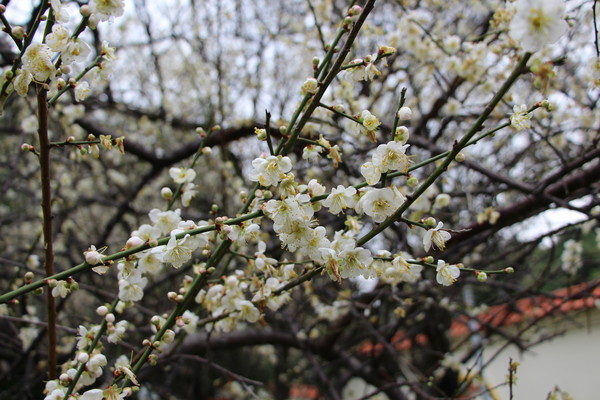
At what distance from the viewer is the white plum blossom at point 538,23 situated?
3.73 ft

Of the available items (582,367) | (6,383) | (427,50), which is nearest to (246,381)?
(6,383)

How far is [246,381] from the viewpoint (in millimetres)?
2209

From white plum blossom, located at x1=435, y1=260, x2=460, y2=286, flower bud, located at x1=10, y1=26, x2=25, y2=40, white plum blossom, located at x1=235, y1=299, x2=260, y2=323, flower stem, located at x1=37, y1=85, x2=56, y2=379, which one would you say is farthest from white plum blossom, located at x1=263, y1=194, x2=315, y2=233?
flower bud, located at x1=10, y1=26, x2=25, y2=40

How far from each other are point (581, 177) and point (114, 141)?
8.25 feet

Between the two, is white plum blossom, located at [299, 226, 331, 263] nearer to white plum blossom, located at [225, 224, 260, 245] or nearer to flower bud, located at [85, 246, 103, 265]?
white plum blossom, located at [225, 224, 260, 245]

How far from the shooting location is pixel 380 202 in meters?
1.35

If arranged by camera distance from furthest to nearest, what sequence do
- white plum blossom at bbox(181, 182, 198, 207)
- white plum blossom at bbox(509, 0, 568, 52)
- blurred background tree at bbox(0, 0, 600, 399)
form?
blurred background tree at bbox(0, 0, 600, 399), white plum blossom at bbox(181, 182, 198, 207), white plum blossom at bbox(509, 0, 568, 52)

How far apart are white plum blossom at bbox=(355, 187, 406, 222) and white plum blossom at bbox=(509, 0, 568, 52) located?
0.49m

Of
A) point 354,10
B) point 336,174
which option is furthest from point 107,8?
point 336,174

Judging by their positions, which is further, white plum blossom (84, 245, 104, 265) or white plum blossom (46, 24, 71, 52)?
white plum blossom (46, 24, 71, 52)

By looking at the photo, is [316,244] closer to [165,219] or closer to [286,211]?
[286,211]

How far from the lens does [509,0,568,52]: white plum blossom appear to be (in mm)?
1136

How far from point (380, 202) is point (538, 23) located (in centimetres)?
60

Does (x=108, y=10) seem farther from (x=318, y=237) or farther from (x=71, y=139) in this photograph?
(x=318, y=237)
